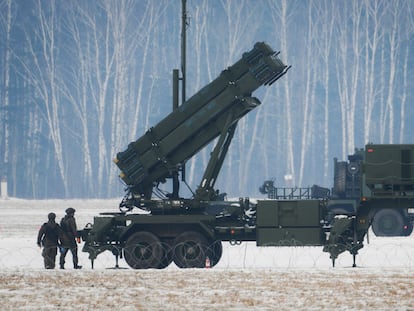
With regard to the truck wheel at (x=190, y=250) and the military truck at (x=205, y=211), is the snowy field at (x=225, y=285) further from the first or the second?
the truck wheel at (x=190, y=250)

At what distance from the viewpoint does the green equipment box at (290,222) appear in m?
29.1

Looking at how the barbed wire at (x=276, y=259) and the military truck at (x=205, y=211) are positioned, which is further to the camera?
the barbed wire at (x=276, y=259)

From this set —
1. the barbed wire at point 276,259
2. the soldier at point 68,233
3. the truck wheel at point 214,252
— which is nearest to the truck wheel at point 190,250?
the truck wheel at point 214,252

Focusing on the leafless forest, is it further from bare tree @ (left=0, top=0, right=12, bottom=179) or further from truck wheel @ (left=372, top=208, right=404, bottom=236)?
truck wheel @ (left=372, top=208, right=404, bottom=236)

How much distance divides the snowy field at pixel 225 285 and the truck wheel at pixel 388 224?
8280 mm

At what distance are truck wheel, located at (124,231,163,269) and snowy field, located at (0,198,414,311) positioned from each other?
3.42ft

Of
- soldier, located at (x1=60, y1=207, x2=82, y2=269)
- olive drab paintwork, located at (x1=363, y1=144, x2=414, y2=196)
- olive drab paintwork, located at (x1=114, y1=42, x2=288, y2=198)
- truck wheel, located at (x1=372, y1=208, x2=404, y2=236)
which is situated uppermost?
olive drab paintwork, located at (x1=114, y1=42, x2=288, y2=198)

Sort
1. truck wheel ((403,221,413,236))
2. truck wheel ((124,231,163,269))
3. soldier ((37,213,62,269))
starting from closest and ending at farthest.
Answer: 1. soldier ((37,213,62,269))
2. truck wheel ((124,231,163,269))
3. truck wheel ((403,221,413,236))

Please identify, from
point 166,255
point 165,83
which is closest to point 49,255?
point 166,255

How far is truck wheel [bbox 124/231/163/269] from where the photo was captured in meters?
29.2

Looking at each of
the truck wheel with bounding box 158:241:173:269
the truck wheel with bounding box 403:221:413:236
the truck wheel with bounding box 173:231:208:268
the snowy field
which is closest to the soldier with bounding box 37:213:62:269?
the snowy field

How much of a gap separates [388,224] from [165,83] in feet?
256

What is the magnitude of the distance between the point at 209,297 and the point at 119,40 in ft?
276

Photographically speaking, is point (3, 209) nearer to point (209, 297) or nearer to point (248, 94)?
point (248, 94)
